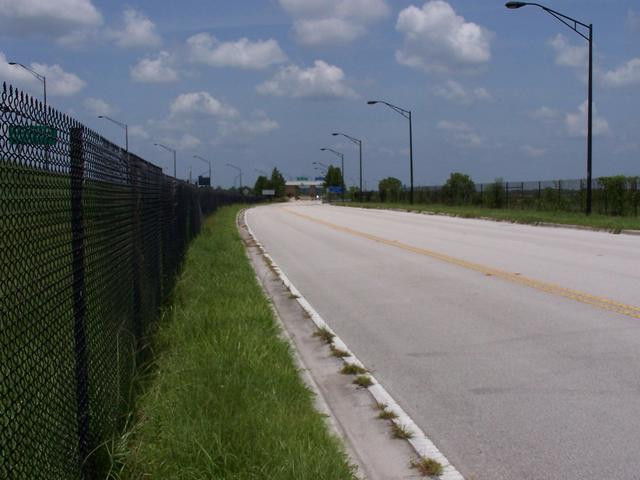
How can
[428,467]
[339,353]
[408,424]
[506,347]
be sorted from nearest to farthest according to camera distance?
1. [428,467]
2. [408,424]
3. [506,347]
4. [339,353]

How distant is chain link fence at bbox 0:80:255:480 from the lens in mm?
3188

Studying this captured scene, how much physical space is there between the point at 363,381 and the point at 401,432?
1.42 metres

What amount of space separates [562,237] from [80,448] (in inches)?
809

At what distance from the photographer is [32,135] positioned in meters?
3.52

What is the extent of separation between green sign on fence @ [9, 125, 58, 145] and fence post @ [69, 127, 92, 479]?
1.77 ft

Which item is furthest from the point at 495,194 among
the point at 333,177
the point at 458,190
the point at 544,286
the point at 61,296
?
the point at 333,177

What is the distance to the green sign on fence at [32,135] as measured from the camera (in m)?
3.19

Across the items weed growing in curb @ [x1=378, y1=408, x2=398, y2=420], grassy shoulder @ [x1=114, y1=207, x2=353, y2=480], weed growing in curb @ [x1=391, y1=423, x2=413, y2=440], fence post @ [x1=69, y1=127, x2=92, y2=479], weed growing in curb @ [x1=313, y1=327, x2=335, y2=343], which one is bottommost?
weed growing in curb @ [x1=391, y1=423, x2=413, y2=440]

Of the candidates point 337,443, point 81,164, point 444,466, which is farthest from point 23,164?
point 444,466

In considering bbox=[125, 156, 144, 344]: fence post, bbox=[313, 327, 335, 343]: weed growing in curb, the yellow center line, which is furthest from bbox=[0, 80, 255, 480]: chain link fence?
the yellow center line

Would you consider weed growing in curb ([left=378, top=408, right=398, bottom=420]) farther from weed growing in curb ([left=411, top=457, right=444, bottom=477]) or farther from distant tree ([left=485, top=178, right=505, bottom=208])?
distant tree ([left=485, top=178, right=505, bottom=208])

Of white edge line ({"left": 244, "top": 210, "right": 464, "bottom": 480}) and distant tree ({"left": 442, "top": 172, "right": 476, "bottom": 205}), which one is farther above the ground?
distant tree ({"left": 442, "top": 172, "right": 476, "bottom": 205})

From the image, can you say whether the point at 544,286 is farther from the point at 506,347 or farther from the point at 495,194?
the point at 495,194

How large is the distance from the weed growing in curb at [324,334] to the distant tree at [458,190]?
1828 inches
